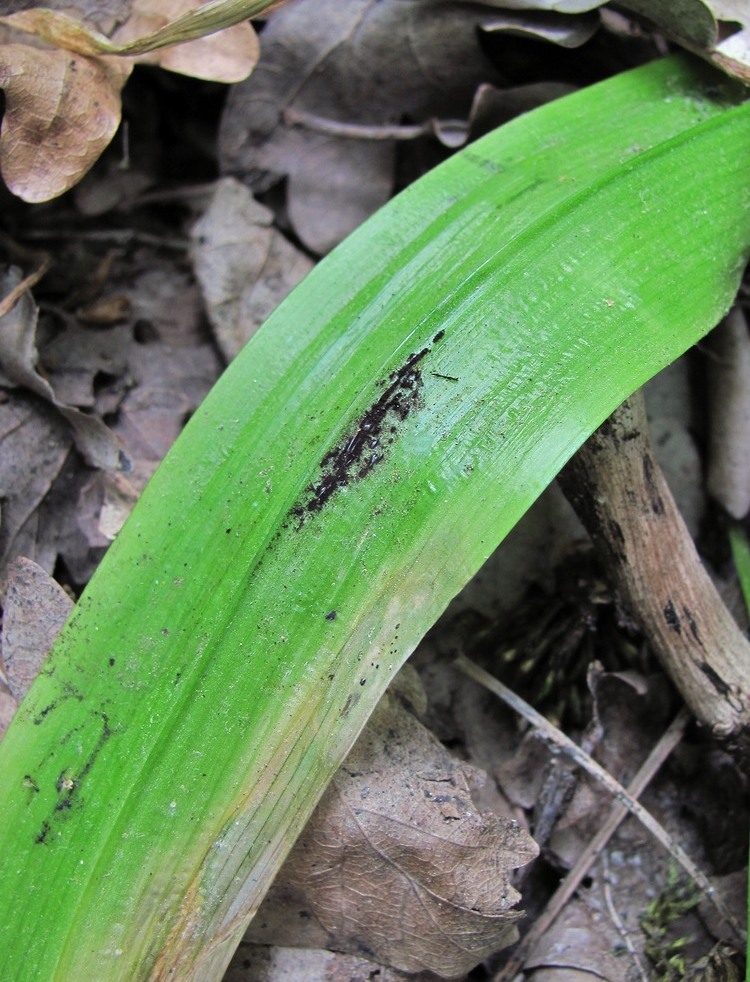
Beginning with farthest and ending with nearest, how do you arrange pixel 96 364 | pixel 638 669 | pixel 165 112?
pixel 165 112 < pixel 96 364 < pixel 638 669

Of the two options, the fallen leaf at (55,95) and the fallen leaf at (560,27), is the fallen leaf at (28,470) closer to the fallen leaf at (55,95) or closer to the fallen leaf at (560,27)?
the fallen leaf at (55,95)

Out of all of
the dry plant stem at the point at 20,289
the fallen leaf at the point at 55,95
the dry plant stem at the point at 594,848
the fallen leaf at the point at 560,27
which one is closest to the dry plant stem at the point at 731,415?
the dry plant stem at the point at 594,848

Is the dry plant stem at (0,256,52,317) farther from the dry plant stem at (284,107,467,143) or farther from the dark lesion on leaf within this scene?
the dark lesion on leaf

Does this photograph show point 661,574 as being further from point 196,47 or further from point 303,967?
point 196,47

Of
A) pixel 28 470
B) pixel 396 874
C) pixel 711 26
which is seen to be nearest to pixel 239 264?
pixel 28 470

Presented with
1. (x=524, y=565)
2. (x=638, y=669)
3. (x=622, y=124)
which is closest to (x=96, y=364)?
(x=524, y=565)

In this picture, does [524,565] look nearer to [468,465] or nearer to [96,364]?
[468,465]
